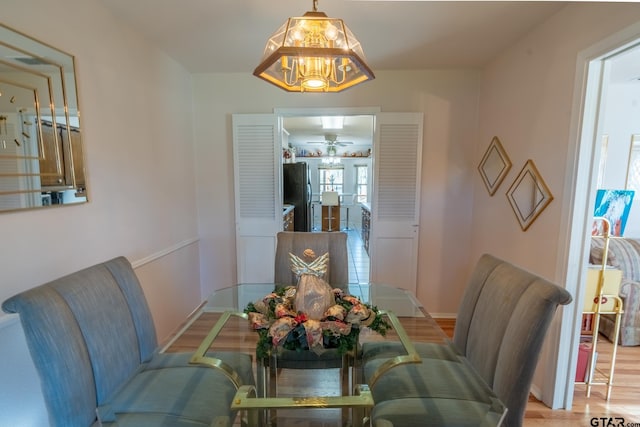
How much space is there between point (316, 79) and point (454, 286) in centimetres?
254

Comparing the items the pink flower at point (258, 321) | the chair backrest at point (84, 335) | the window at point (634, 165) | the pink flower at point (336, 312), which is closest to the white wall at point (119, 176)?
the chair backrest at point (84, 335)

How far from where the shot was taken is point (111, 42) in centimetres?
181

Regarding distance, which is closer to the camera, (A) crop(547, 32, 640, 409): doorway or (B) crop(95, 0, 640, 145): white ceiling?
(A) crop(547, 32, 640, 409): doorway

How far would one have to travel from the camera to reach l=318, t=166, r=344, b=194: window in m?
9.20

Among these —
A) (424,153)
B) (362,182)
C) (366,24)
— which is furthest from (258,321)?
(362,182)

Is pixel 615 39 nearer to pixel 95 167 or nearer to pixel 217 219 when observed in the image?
pixel 95 167

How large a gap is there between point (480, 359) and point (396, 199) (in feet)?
5.85

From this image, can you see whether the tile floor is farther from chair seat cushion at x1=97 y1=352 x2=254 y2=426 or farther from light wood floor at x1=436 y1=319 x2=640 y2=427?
chair seat cushion at x1=97 y1=352 x2=254 y2=426

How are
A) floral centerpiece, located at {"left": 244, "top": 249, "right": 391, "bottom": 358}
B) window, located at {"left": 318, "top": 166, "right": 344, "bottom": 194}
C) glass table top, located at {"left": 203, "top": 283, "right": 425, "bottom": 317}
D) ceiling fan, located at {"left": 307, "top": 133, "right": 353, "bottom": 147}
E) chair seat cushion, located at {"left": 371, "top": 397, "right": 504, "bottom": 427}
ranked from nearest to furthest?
1. chair seat cushion, located at {"left": 371, "top": 397, "right": 504, "bottom": 427}
2. floral centerpiece, located at {"left": 244, "top": 249, "right": 391, "bottom": 358}
3. glass table top, located at {"left": 203, "top": 283, "right": 425, "bottom": 317}
4. ceiling fan, located at {"left": 307, "top": 133, "right": 353, "bottom": 147}
5. window, located at {"left": 318, "top": 166, "right": 344, "bottom": 194}

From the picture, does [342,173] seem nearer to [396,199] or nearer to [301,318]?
[396,199]

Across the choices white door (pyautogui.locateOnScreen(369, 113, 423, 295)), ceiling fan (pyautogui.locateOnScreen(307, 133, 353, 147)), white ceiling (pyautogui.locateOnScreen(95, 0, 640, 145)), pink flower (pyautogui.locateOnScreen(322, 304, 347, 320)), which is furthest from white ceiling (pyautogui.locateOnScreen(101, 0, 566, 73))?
ceiling fan (pyautogui.locateOnScreen(307, 133, 353, 147))

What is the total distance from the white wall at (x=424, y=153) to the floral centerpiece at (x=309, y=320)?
1.81 metres

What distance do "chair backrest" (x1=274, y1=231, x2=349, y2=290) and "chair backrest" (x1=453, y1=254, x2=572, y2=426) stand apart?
2.75 feet

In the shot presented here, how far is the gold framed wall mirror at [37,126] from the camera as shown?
47.4 inches
